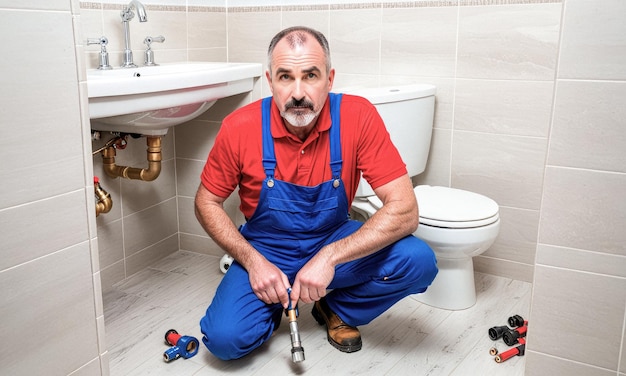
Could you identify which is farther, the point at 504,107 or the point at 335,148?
the point at 504,107

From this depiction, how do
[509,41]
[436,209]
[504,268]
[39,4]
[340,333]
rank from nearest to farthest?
[39,4]
[340,333]
[436,209]
[509,41]
[504,268]

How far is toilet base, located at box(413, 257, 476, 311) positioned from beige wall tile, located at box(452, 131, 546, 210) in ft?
1.19

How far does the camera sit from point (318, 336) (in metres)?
2.08

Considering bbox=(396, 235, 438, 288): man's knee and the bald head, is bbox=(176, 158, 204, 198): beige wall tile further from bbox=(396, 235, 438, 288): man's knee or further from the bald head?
bbox=(396, 235, 438, 288): man's knee

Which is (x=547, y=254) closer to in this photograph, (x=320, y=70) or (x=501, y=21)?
(x=320, y=70)

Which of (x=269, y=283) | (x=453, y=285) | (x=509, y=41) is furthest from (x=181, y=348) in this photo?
(x=509, y=41)

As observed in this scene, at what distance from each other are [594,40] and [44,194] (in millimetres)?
1193

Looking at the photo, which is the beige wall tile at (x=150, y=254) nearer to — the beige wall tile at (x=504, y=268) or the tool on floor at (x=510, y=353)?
the beige wall tile at (x=504, y=268)

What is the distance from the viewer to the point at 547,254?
1516 mm

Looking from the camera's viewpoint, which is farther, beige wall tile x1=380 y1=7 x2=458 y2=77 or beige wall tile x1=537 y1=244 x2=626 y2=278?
beige wall tile x1=380 y1=7 x2=458 y2=77

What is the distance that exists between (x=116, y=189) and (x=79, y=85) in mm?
1079

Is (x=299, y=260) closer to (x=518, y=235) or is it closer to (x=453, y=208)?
(x=453, y=208)

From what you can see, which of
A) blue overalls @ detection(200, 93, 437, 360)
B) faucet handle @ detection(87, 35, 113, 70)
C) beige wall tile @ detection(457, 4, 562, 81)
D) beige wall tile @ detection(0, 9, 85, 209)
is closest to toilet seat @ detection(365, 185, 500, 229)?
blue overalls @ detection(200, 93, 437, 360)

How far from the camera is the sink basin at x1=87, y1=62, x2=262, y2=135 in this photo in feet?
5.92
